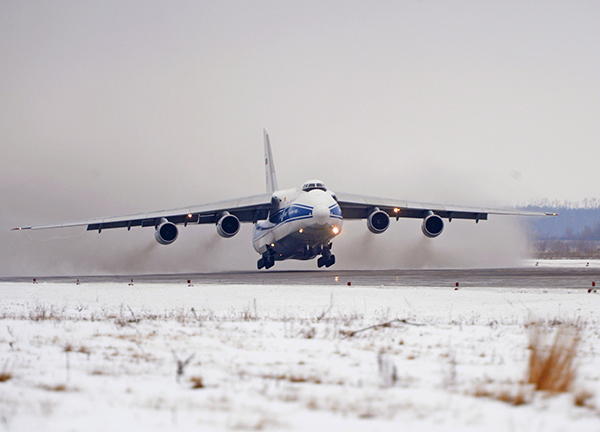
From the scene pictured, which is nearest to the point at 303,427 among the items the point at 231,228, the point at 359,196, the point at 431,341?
the point at 431,341

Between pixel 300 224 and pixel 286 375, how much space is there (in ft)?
71.0

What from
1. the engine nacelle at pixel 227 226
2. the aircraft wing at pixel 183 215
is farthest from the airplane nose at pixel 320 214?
the aircraft wing at pixel 183 215

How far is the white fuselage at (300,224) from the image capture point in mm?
25562

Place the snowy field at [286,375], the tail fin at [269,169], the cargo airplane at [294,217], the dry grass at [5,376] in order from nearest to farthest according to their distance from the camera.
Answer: the snowy field at [286,375]
the dry grass at [5,376]
the cargo airplane at [294,217]
the tail fin at [269,169]

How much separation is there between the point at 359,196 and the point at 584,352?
968 inches

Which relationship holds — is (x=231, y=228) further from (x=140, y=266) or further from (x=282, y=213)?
(x=140, y=266)

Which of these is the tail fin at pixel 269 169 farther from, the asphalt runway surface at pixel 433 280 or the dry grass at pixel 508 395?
the dry grass at pixel 508 395

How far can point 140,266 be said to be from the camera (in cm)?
3634

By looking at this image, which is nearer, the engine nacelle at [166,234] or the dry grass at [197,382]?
the dry grass at [197,382]

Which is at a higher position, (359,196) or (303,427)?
(359,196)

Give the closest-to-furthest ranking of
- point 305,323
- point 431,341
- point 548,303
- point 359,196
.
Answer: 1. point 431,341
2. point 305,323
3. point 548,303
4. point 359,196

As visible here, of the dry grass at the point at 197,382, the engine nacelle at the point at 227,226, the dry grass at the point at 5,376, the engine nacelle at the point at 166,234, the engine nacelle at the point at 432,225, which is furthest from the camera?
the engine nacelle at the point at 432,225

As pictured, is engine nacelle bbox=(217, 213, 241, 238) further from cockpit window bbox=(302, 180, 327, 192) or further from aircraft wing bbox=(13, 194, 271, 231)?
cockpit window bbox=(302, 180, 327, 192)

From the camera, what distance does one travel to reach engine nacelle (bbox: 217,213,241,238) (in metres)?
26.8
